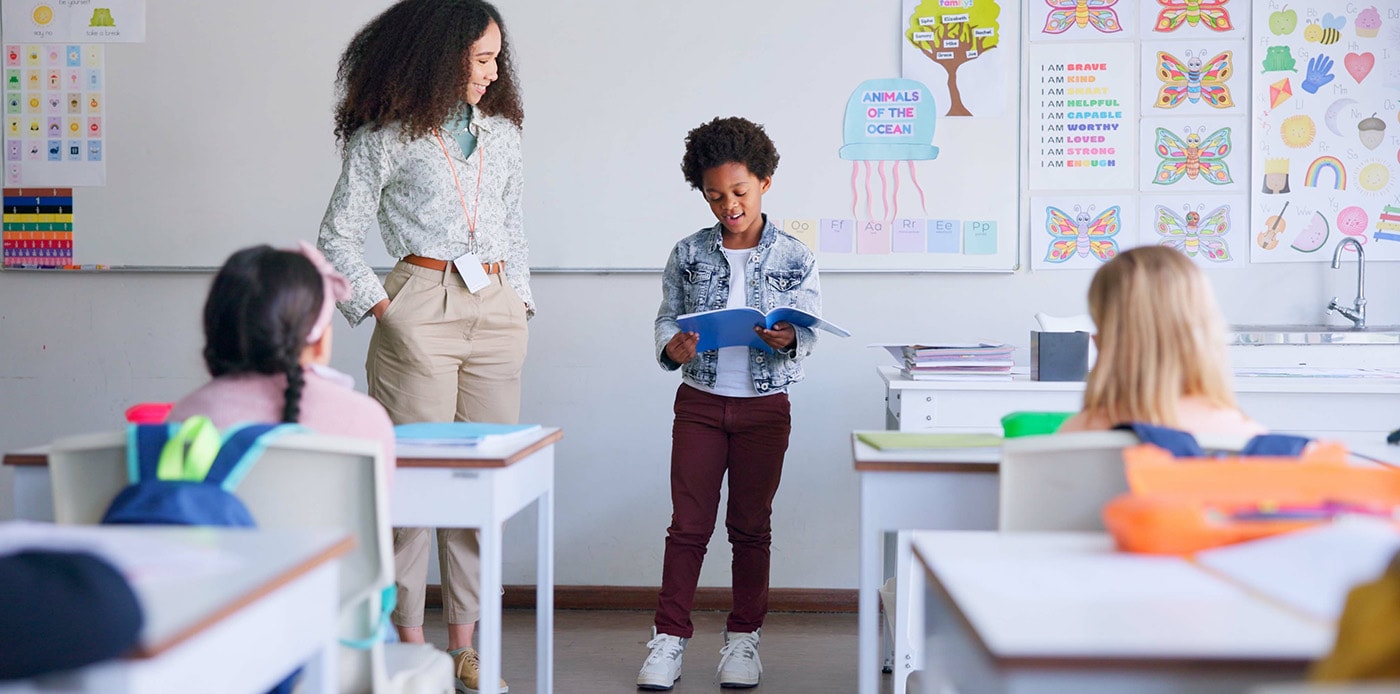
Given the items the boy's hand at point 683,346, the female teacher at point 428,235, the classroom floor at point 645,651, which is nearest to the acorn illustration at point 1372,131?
the classroom floor at point 645,651

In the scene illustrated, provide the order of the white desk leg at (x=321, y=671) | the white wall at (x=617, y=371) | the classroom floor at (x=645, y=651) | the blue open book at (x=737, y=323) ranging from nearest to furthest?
the white desk leg at (x=321, y=671) → the blue open book at (x=737, y=323) → the classroom floor at (x=645, y=651) → the white wall at (x=617, y=371)

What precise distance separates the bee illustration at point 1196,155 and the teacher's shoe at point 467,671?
101 inches

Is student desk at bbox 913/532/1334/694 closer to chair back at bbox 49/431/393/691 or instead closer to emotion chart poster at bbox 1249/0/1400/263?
chair back at bbox 49/431/393/691

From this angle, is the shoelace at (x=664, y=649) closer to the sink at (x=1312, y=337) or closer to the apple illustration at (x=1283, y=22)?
the sink at (x=1312, y=337)

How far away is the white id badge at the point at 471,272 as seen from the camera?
2.90 metres

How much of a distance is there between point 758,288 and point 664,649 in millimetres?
949

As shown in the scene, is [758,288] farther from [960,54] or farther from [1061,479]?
[1061,479]

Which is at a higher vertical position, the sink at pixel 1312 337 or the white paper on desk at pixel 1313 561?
the sink at pixel 1312 337

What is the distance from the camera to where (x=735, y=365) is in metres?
3.07

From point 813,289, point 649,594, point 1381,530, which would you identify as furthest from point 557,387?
point 1381,530

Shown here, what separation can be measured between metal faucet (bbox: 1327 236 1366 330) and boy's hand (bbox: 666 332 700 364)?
2162mm

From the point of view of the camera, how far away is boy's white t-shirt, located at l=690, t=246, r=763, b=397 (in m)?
3.06

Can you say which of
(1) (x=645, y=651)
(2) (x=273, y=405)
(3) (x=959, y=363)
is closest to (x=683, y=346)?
(3) (x=959, y=363)

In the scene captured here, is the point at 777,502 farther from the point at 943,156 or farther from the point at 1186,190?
the point at 1186,190
